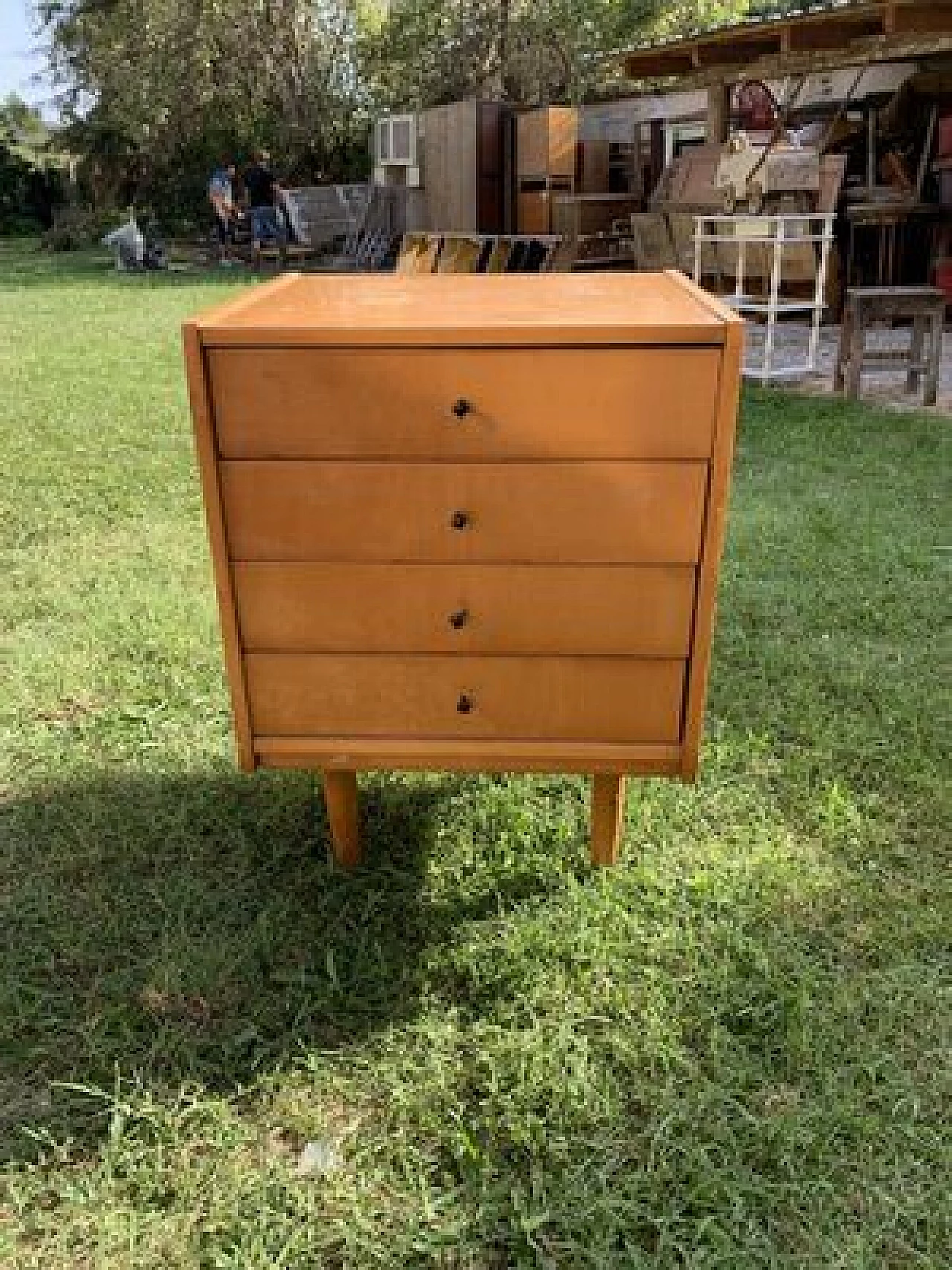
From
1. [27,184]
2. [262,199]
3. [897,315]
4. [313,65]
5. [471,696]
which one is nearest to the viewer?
[471,696]

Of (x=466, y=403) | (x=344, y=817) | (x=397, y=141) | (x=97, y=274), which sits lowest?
(x=97, y=274)

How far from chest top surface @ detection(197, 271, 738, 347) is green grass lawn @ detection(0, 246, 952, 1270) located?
1.02m

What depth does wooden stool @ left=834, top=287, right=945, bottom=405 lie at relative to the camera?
538cm

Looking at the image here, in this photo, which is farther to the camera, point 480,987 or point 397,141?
point 397,141

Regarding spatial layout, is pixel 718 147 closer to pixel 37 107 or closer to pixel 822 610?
pixel 822 610

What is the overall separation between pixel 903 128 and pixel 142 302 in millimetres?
7261

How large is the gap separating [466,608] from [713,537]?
0.39m

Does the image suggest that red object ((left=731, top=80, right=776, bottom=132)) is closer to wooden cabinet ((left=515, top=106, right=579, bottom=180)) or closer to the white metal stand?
the white metal stand

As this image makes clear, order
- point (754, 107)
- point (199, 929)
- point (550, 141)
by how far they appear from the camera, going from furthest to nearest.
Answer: point (550, 141), point (754, 107), point (199, 929)

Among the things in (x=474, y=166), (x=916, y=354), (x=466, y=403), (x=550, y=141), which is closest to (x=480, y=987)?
(x=466, y=403)

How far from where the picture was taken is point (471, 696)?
5.63ft

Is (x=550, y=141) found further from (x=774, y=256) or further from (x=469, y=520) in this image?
(x=469, y=520)

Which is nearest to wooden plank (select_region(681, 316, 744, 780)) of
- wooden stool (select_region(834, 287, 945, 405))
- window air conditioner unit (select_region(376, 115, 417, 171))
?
wooden stool (select_region(834, 287, 945, 405))

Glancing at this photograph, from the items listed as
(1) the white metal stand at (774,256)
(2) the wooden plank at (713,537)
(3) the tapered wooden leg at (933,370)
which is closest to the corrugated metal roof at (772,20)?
(1) the white metal stand at (774,256)
